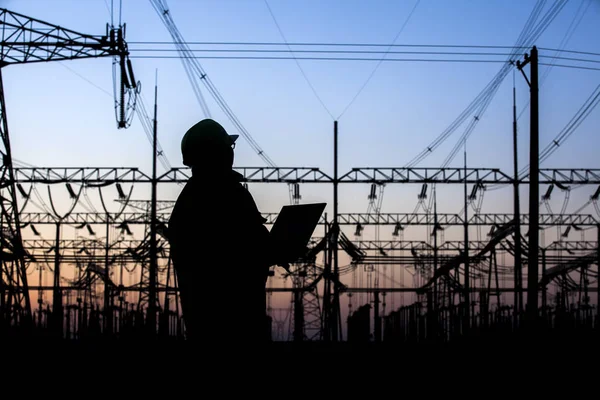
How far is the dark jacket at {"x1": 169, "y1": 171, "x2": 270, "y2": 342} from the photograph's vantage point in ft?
8.09

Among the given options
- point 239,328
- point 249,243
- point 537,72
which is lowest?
point 239,328

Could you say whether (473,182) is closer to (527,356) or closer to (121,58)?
(121,58)

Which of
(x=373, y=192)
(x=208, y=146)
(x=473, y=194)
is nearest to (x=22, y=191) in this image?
(x=373, y=192)

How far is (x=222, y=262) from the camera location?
8.19 ft

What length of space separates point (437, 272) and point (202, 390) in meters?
36.0

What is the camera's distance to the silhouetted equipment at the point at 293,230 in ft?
8.12

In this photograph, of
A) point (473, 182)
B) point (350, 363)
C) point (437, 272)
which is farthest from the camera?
point (437, 272)

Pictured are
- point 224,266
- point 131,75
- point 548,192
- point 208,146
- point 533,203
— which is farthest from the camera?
point 548,192

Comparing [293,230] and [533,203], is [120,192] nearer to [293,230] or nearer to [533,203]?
[533,203]

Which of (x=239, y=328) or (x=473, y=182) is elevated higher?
(x=473, y=182)

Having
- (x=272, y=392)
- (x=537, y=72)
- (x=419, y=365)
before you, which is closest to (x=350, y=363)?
(x=419, y=365)

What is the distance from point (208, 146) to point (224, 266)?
1.35ft

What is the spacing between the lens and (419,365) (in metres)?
14.6

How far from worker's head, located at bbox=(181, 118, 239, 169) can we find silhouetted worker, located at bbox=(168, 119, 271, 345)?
0.12 metres
